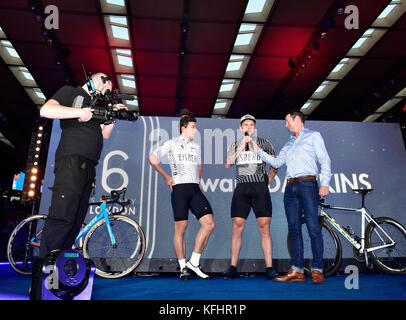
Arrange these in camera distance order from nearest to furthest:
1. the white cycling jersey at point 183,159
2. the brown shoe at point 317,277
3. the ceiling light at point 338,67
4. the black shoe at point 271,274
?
the brown shoe at point 317,277 → the black shoe at point 271,274 → the white cycling jersey at point 183,159 → the ceiling light at point 338,67

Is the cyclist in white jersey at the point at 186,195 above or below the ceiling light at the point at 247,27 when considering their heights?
below

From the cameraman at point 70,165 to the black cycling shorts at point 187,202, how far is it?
1317 millimetres

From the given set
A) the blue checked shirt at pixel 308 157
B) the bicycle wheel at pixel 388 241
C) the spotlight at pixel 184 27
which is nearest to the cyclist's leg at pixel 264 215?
the blue checked shirt at pixel 308 157

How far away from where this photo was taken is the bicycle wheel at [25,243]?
3.47 meters

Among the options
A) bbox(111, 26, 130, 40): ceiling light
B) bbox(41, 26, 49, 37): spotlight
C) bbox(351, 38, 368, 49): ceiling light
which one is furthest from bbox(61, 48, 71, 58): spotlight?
bbox(351, 38, 368, 49): ceiling light

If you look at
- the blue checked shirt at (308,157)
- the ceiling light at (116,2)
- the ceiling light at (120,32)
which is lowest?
the blue checked shirt at (308,157)

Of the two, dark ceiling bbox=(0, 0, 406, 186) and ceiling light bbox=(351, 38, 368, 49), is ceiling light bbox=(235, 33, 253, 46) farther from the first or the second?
ceiling light bbox=(351, 38, 368, 49)

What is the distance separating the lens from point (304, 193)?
118 inches

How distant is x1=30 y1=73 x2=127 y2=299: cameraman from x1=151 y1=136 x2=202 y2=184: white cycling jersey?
1.31m

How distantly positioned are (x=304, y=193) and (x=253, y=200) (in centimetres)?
63

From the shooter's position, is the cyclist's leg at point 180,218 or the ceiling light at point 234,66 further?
the ceiling light at point 234,66

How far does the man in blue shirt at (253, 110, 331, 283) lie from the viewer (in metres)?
2.93

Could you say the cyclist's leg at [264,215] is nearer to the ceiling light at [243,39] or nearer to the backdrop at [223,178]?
the backdrop at [223,178]
